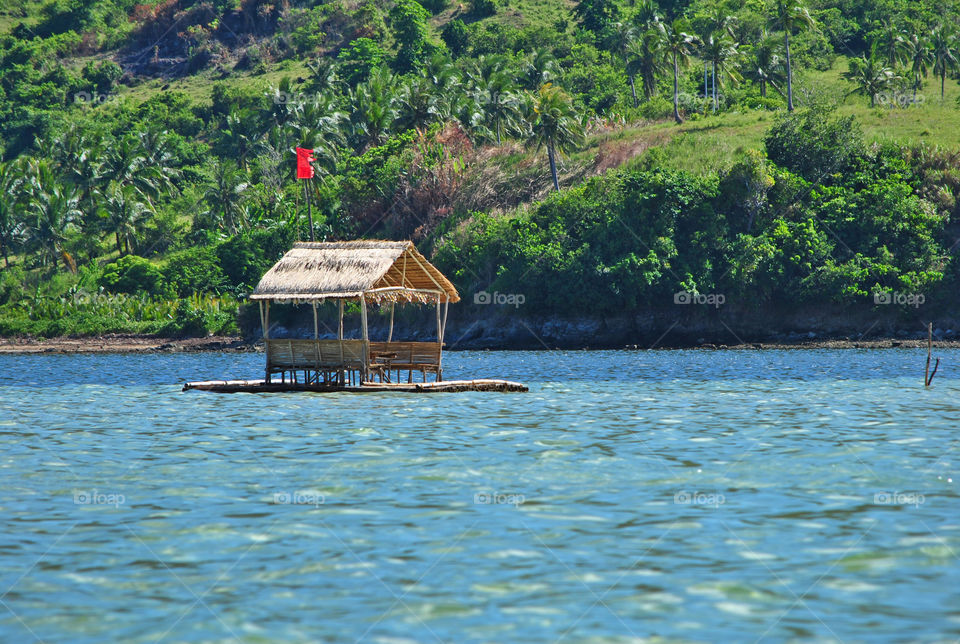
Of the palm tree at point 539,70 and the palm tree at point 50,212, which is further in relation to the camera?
the palm tree at point 539,70

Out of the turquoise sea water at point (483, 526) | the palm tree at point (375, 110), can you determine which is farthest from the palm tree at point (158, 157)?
the turquoise sea water at point (483, 526)

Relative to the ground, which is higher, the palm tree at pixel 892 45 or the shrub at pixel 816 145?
the palm tree at pixel 892 45

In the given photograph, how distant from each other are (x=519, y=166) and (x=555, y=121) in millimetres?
10291

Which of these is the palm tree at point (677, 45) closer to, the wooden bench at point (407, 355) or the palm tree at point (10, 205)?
the wooden bench at point (407, 355)

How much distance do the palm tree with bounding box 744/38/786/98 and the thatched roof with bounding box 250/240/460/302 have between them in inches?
2484

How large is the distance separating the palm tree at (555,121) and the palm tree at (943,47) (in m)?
38.1

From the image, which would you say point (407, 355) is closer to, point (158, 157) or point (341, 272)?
point (341, 272)

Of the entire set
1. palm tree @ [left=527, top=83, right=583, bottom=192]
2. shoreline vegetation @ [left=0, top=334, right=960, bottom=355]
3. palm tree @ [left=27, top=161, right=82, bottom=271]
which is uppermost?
palm tree @ [left=527, top=83, right=583, bottom=192]

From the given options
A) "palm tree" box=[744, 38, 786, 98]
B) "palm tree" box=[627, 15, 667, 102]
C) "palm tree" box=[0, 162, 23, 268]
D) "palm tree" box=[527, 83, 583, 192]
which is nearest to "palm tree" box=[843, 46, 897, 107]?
"palm tree" box=[744, 38, 786, 98]

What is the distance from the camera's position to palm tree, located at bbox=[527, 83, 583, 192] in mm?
64000

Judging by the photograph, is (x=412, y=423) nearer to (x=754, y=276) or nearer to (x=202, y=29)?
(x=754, y=276)

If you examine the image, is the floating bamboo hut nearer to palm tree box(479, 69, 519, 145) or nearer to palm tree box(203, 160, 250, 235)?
palm tree box(479, 69, 519, 145)

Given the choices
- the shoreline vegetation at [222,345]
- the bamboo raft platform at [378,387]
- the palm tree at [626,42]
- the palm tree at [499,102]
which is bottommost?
the shoreline vegetation at [222,345]

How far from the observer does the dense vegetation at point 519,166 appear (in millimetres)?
59969
